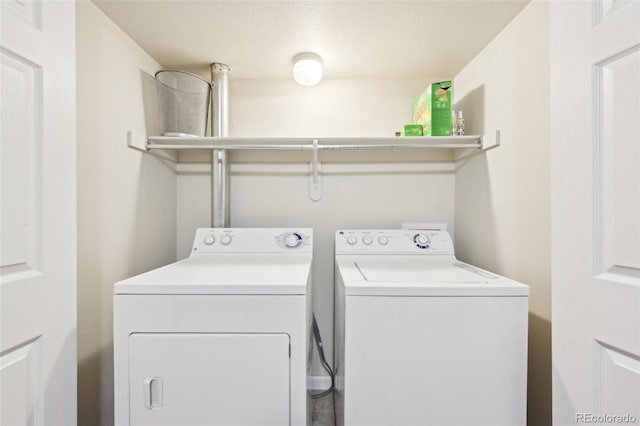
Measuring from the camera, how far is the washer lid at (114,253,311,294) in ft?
3.07

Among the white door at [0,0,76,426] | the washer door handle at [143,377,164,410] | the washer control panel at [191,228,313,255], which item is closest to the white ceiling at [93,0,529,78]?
the white door at [0,0,76,426]

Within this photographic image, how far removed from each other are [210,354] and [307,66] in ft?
5.04

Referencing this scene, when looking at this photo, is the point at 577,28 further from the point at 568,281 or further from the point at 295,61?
the point at 295,61

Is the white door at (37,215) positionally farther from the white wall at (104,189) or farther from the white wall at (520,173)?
the white wall at (520,173)

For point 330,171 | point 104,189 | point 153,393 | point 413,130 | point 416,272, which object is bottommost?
point 153,393

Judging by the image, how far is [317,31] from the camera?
1397mm

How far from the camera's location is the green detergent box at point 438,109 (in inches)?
59.2

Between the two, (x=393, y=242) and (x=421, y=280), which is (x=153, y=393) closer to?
(x=421, y=280)

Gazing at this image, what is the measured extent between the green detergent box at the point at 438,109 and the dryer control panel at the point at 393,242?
0.61 m

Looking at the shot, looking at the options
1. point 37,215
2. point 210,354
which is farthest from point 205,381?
point 37,215

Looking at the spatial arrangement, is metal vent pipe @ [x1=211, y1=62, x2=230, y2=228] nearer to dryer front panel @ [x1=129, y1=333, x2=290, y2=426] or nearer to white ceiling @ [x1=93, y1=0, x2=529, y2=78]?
white ceiling @ [x1=93, y1=0, x2=529, y2=78]

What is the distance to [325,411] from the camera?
1.64 meters

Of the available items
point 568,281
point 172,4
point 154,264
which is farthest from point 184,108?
point 568,281

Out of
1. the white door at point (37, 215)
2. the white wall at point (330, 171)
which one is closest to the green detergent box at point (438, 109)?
the white wall at point (330, 171)
